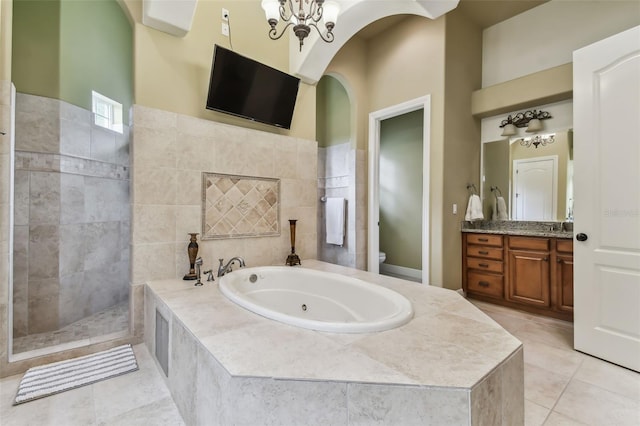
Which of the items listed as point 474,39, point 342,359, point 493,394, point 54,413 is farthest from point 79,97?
point 474,39

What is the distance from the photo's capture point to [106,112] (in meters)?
3.08

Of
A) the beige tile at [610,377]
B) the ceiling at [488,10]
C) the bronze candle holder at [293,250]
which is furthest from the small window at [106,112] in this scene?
the beige tile at [610,377]

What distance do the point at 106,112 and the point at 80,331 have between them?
2.08 meters

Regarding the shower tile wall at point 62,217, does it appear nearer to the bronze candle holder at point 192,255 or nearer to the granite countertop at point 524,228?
the bronze candle holder at point 192,255

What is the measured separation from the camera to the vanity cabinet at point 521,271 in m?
2.79

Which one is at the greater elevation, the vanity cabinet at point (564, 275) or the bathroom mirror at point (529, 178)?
the bathroom mirror at point (529, 178)

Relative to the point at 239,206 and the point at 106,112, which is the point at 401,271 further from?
the point at 106,112

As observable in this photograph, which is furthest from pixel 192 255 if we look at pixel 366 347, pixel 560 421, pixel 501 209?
pixel 501 209

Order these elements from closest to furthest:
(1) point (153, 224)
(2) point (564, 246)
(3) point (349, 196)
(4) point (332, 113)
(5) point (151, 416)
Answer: (5) point (151, 416)
(1) point (153, 224)
(2) point (564, 246)
(3) point (349, 196)
(4) point (332, 113)

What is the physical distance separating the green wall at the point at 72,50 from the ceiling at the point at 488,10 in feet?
9.49

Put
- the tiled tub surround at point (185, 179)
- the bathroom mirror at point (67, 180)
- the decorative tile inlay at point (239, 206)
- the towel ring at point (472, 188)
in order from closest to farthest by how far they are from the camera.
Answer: the tiled tub surround at point (185, 179)
the bathroom mirror at point (67, 180)
the decorative tile inlay at point (239, 206)
the towel ring at point (472, 188)

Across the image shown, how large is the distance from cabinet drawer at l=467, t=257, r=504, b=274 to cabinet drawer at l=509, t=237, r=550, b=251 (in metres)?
0.24

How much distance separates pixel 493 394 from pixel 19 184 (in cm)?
332

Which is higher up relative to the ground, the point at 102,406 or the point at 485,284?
the point at 485,284
